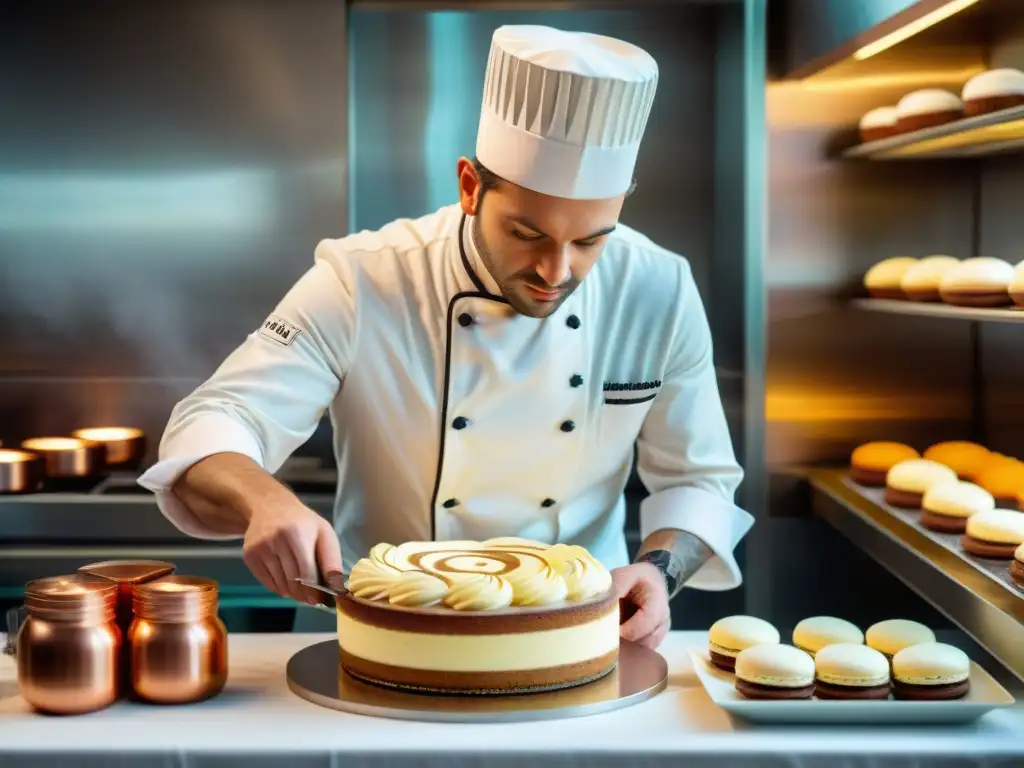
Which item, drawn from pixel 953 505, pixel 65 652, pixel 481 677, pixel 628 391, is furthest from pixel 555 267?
pixel 953 505

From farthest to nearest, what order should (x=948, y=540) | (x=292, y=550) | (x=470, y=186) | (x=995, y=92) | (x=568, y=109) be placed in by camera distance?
1. (x=995, y=92)
2. (x=948, y=540)
3. (x=470, y=186)
4. (x=568, y=109)
5. (x=292, y=550)

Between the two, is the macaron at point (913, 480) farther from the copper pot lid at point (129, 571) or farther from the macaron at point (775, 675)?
the copper pot lid at point (129, 571)

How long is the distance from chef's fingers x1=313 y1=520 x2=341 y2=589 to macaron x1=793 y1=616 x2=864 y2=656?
1.86 ft

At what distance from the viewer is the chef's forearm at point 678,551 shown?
6.41 feet

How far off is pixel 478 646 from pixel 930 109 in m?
1.74

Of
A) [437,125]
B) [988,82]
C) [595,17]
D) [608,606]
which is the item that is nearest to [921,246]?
[988,82]

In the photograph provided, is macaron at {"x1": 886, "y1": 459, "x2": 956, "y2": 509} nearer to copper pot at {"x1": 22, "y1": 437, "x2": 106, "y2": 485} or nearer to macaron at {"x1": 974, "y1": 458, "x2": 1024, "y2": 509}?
macaron at {"x1": 974, "y1": 458, "x2": 1024, "y2": 509}

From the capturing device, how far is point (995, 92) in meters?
2.39

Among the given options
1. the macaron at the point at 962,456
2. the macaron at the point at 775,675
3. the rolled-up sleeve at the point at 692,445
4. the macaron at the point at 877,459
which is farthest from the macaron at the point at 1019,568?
the macaron at the point at 877,459

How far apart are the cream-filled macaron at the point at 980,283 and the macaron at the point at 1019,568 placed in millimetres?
651

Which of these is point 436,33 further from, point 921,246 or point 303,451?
point 921,246

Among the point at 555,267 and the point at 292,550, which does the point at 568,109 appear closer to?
the point at 555,267

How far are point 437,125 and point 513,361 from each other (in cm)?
140

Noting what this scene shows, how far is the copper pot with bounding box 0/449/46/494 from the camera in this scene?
296 centimetres
